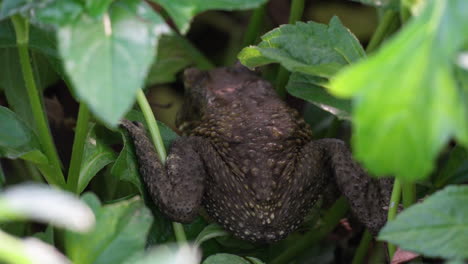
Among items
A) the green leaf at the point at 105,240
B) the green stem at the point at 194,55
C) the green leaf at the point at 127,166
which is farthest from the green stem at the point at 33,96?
the green stem at the point at 194,55

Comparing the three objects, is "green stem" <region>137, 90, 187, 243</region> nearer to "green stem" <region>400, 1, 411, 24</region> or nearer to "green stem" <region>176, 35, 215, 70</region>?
"green stem" <region>400, 1, 411, 24</region>

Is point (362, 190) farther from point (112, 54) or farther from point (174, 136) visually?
point (112, 54)

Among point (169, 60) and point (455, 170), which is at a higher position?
point (455, 170)

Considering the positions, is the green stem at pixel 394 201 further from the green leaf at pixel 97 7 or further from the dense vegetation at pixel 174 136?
the green leaf at pixel 97 7

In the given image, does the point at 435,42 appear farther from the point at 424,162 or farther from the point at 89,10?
the point at 89,10

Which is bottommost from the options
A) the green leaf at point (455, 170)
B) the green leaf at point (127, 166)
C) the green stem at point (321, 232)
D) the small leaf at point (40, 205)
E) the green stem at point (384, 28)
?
the green stem at point (321, 232)

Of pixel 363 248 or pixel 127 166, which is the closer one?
pixel 127 166

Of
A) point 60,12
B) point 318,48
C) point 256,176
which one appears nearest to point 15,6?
point 60,12

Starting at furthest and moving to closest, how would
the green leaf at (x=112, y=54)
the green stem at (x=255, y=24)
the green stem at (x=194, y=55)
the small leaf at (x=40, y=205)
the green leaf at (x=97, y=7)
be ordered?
1. the green stem at (x=194, y=55)
2. the green stem at (x=255, y=24)
3. the green leaf at (x=97, y=7)
4. the green leaf at (x=112, y=54)
5. the small leaf at (x=40, y=205)
